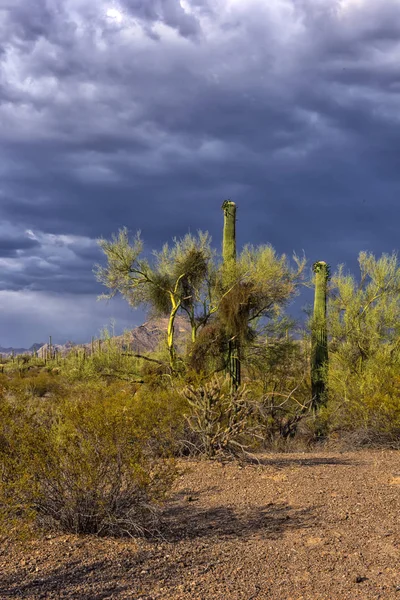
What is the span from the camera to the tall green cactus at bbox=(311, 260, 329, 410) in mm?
19969

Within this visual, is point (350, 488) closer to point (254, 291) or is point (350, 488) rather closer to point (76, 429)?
point (76, 429)

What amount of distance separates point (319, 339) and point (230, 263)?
4.04 metres

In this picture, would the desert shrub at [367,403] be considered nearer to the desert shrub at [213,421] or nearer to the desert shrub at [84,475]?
the desert shrub at [213,421]

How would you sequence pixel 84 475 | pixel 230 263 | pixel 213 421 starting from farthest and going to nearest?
pixel 230 263 < pixel 213 421 < pixel 84 475

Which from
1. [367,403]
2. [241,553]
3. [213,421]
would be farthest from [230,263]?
[241,553]

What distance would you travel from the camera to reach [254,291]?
18.6m

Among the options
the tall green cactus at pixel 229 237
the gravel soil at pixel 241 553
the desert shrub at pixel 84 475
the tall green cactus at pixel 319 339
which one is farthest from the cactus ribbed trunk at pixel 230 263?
the desert shrub at pixel 84 475

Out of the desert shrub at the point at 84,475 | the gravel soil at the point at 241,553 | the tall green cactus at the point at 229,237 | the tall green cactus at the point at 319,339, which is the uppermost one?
the tall green cactus at the point at 229,237

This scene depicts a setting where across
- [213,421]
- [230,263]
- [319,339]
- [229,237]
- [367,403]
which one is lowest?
[213,421]

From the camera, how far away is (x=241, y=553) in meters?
6.43

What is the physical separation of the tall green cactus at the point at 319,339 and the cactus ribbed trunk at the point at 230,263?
2.96 metres

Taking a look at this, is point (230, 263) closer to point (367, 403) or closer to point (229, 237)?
point (229, 237)

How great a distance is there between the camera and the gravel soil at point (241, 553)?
18.3 ft

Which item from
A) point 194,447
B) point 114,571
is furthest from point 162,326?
point 114,571
